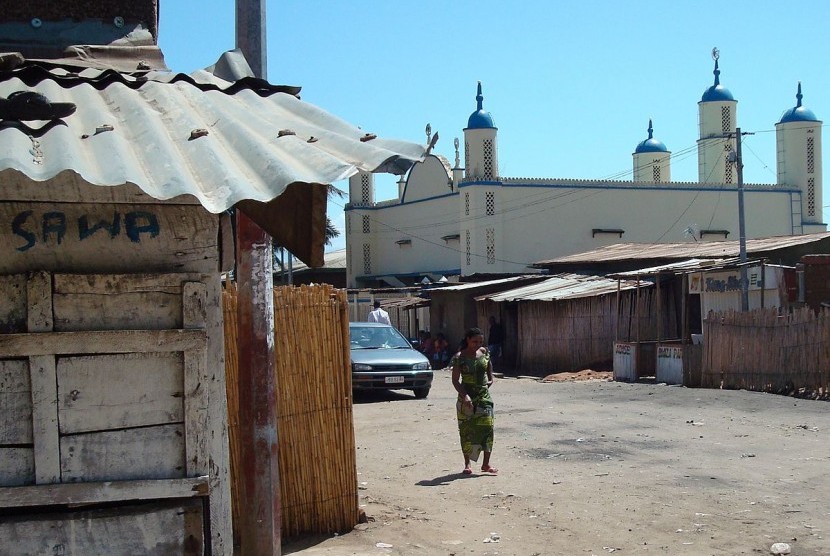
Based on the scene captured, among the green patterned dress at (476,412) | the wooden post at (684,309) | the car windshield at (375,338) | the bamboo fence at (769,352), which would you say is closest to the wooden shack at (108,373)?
the green patterned dress at (476,412)

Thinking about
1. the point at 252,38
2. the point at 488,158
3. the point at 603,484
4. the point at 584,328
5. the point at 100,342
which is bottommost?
the point at 603,484

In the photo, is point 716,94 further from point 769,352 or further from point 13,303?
point 13,303

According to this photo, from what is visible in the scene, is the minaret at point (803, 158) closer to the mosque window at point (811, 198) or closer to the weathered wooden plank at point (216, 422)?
the mosque window at point (811, 198)

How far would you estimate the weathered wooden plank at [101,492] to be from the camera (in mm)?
3719

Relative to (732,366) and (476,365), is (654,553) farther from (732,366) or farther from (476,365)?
(732,366)

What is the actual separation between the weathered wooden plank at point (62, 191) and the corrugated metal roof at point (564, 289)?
20.8m

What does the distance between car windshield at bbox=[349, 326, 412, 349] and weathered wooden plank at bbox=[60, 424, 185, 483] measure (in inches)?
582

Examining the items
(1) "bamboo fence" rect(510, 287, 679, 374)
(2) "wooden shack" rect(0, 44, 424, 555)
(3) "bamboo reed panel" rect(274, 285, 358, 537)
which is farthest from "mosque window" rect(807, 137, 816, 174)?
(2) "wooden shack" rect(0, 44, 424, 555)

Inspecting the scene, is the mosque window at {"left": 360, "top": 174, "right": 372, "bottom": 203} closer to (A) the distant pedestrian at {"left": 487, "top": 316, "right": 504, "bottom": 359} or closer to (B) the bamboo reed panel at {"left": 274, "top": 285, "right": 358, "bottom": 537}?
(A) the distant pedestrian at {"left": 487, "top": 316, "right": 504, "bottom": 359}

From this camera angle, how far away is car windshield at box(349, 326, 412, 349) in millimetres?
18969

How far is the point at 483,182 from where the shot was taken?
43406 mm

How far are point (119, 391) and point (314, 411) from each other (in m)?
3.75

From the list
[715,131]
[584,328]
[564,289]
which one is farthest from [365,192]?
[584,328]

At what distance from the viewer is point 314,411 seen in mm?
7547
